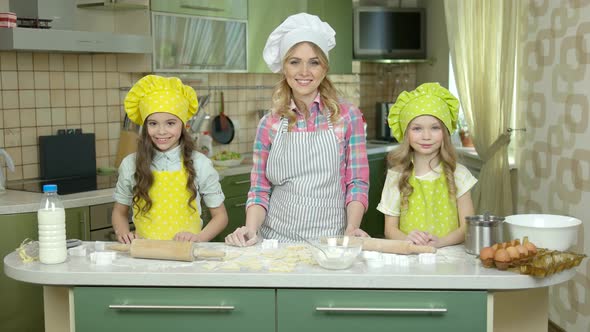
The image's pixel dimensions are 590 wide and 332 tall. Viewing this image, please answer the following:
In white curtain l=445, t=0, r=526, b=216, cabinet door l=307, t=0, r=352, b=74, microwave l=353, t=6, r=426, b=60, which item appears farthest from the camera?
microwave l=353, t=6, r=426, b=60

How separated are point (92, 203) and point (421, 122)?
1.70 meters

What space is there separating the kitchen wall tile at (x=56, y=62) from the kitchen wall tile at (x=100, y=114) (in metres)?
0.32

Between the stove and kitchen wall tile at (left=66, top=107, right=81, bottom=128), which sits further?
kitchen wall tile at (left=66, top=107, right=81, bottom=128)

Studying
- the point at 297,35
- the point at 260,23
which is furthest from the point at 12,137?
the point at 297,35

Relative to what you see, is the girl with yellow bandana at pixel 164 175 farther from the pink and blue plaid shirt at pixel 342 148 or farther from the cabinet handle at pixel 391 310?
the cabinet handle at pixel 391 310

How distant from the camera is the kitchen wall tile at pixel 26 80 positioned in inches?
151

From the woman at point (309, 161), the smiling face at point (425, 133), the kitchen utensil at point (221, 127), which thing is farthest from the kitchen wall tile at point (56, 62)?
the smiling face at point (425, 133)

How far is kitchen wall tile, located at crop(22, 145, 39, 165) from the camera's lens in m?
3.89

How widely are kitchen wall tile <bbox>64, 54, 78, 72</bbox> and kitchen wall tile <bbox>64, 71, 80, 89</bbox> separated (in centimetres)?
2

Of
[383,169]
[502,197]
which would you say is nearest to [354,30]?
[383,169]

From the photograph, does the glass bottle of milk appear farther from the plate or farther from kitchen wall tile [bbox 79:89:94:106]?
the plate

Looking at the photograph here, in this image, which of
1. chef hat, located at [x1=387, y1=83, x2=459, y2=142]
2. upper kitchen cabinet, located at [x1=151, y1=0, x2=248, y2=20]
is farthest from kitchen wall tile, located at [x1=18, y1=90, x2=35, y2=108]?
chef hat, located at [x1=387, y1=83, x2=459, y2=142]

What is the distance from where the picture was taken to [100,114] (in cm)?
427

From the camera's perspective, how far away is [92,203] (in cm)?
349
